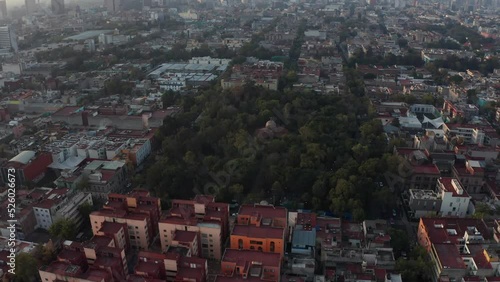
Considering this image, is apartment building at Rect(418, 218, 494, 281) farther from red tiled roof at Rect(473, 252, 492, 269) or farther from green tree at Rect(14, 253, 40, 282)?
green tree at Rect(14, 253, 40, 282)

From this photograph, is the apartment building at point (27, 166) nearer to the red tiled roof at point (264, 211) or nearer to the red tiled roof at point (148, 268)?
the red tiled roof at point (148, 268)

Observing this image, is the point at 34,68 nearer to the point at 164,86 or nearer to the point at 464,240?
the point at 164,86

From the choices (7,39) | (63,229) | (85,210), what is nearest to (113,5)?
(7,39)

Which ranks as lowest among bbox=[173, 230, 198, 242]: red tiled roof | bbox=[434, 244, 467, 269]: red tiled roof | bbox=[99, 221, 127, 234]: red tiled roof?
bbox=[434, 244, 467, 269]: red tiled roof

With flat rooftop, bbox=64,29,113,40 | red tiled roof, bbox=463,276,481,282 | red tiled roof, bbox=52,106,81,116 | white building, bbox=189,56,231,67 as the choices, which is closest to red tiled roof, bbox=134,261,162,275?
red tiled roof, bbox=463,276,481,282

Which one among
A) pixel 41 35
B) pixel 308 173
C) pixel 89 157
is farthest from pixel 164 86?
pixel 41 35
